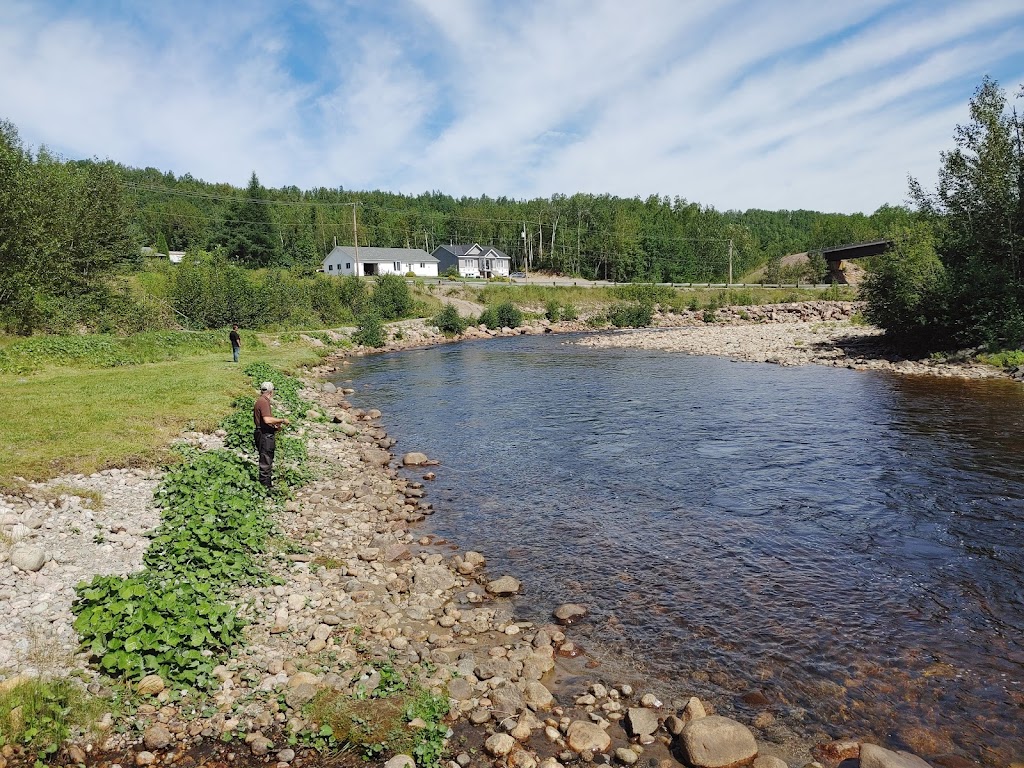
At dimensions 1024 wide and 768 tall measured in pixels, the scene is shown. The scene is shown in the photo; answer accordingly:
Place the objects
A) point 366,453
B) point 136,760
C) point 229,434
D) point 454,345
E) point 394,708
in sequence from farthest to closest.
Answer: point 454,345, point 366,453, point 229,434, point 394,708, point 136,760

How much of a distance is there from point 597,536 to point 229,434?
41.4 ft

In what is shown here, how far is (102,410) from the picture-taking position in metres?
20.2

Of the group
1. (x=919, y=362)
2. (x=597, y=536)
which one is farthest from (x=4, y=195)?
(x=919, y=362)

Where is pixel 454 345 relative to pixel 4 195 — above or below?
below

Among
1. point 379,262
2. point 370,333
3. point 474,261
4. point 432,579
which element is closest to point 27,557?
point 432,579

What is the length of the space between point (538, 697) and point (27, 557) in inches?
345

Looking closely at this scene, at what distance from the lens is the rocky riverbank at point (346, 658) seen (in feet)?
26.3

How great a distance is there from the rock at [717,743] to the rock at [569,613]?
345 cm

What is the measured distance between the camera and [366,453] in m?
22.7

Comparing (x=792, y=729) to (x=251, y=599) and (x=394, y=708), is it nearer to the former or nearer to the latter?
(x=394, y=708)

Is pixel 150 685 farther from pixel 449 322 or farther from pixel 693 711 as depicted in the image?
pixel 449 322

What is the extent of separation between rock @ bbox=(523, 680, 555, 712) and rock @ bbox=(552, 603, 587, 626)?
86.4 inches

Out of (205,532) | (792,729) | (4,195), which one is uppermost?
(4,195)

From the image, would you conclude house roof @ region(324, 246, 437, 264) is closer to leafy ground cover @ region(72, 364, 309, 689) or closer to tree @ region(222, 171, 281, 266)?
tree @ region(222, 171, 281, 266)
